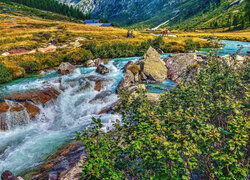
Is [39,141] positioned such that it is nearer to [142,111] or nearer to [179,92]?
[142,111]

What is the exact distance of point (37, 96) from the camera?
19.2 metres

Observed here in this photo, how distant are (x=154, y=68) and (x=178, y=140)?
23.0 meters

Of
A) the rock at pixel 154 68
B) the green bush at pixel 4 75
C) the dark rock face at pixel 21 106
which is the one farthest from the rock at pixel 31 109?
the rock at pixel 154 68

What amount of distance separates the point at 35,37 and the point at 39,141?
2289 inches

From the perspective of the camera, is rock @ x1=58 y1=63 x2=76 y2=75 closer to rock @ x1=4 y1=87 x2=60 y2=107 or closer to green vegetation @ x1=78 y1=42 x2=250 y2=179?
rock @ x1=4 y1=87 x2=60 y2=107

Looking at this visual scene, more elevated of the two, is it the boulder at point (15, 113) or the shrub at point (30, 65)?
the shrub at point (30, 65)

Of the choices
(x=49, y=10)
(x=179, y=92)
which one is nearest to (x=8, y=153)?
(x=179, y=92)

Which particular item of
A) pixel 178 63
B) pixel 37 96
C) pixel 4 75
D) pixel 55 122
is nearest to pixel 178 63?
pixel 178 63

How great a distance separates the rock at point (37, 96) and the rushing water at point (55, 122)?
34.1 inches

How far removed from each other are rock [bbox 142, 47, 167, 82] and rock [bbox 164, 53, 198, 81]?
1324 mm

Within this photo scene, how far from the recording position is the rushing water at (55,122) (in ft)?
39.9

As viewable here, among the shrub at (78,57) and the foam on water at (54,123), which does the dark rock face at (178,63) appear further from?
the shrub at (78,57)

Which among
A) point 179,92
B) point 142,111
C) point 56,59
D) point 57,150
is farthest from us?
point 56,59

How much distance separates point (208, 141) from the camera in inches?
161
